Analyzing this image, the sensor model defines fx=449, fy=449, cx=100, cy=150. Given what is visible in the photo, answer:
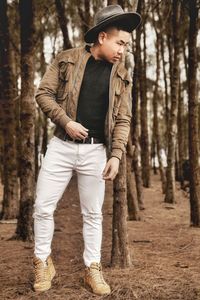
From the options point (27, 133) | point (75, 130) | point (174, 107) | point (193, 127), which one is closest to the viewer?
point (75, 130)

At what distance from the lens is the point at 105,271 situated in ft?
16.4

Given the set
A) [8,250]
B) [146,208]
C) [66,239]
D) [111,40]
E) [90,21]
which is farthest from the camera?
[90,21]

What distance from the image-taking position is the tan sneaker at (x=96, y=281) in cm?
423

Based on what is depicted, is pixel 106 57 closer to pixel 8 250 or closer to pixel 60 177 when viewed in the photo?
pixel 60 177

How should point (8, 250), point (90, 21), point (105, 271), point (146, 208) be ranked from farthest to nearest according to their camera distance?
point (90, 21)
point (146, 208)
point (8, 250)
point (105, 271)

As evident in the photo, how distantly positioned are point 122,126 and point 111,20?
990mm

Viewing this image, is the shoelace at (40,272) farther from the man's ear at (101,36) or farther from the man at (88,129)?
the man's ear at (101,36)

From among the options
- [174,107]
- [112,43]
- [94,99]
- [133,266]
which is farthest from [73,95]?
[174,107]

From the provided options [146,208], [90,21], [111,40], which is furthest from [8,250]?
[90,21]

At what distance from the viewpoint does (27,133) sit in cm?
702

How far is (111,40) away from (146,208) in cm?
834

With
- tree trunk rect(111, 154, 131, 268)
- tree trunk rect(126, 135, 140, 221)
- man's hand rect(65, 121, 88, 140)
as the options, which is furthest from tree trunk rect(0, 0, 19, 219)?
man's hand rect(65, 121, 88, 140)

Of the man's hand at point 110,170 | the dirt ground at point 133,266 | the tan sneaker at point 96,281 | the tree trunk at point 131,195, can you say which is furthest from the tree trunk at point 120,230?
the tree trunk at point 131,195

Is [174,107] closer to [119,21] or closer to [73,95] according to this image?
[119,21]
